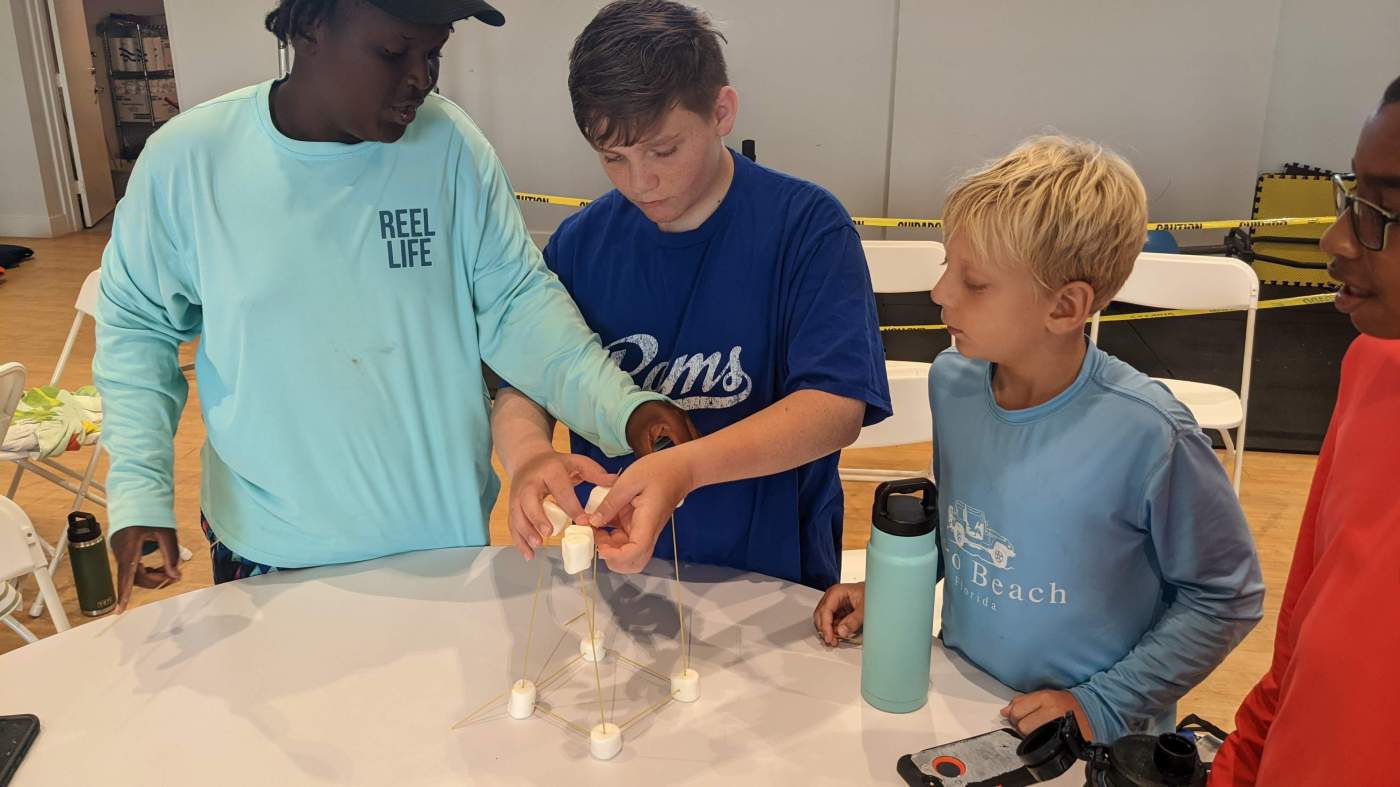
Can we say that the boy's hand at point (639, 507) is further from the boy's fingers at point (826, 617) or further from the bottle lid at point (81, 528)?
the bottle lid at point (81, 528)

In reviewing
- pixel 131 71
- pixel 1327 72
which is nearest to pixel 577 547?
pixel 1327 72

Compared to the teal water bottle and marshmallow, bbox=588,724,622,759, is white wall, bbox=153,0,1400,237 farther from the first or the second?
marshmallow, bbox=588,724,622,759

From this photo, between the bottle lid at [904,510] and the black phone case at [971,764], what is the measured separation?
0.23 metres

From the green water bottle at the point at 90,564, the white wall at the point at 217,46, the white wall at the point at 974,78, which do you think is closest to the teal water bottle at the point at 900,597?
the green water bottle at the point at 90,564

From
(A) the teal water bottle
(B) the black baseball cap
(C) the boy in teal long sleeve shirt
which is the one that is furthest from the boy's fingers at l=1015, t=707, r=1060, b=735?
(B) the black baseball cap

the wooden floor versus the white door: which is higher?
the white door

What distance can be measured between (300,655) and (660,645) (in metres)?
0.47

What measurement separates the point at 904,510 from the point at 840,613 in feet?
0.99

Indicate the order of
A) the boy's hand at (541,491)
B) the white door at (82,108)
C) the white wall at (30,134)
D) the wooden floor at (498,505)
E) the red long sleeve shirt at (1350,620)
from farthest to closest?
the white door at (82,108) < the white wall at (30,134) < the wooden floor at (498,505) < the boy's hand at (541,491) < the red long sleeve shirt at (1350,620)

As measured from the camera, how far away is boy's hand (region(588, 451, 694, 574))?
1206 millimetres

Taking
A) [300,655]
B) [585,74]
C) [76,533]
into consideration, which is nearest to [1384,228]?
[585,74]

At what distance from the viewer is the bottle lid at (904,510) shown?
1150 mm

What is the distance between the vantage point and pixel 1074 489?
4.11 ft

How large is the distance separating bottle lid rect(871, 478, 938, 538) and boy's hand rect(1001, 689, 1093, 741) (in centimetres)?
25
